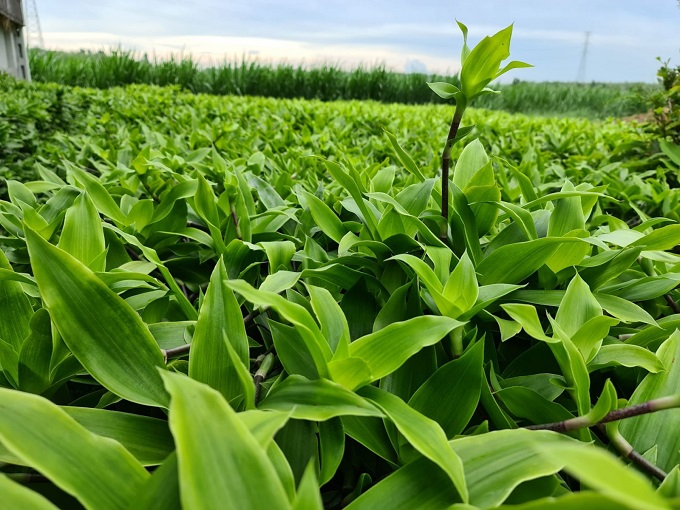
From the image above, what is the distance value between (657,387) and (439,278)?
0.35 metres

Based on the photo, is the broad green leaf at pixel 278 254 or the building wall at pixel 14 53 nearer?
the broad green leaf at pixel 278 254

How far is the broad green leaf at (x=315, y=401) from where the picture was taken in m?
0.57

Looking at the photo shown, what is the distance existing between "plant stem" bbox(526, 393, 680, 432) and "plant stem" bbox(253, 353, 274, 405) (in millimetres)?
373

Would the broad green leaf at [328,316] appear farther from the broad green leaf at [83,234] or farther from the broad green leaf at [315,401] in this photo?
Result: the broad green leaf at [83,234]

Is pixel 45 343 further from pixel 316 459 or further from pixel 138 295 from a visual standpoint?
pixel 316 459

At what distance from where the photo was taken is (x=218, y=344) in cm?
66

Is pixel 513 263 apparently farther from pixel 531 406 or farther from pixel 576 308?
pixel 531 406

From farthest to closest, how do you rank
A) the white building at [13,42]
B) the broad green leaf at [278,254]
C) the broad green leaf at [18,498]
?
1. the white building at [13,42]
2. the broad green leaf at [278,254]
3. the broad green leaf at [18,498]

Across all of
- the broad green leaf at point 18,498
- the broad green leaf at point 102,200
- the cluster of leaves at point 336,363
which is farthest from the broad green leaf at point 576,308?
the broad green leaf at point 102,200

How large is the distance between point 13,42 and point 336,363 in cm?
1041

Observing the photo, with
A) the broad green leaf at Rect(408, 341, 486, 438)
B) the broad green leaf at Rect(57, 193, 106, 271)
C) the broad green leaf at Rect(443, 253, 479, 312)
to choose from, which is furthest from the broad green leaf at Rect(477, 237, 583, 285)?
the broad green leaf at Rect(57, 193, 106, 271)

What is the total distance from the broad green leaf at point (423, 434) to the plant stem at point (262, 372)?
0.52 ft

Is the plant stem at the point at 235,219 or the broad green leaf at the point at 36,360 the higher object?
the plant stem at the point at 235,219

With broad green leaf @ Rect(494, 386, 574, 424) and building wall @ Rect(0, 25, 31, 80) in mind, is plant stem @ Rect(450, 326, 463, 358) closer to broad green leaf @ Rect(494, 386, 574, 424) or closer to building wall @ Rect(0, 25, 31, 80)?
broad green leaf @ Rect(494, 386, 574, 424)
